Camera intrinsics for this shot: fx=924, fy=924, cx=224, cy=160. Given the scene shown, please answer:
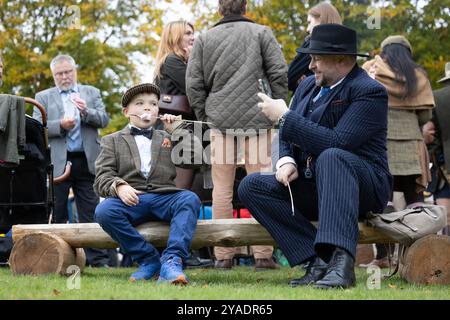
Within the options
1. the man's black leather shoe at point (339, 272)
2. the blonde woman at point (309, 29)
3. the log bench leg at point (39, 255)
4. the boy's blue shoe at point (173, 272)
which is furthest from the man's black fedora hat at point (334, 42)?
the log bench leg at point (39, 255)

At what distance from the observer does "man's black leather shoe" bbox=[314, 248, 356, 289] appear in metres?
5.95

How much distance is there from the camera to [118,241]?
6.98 metres

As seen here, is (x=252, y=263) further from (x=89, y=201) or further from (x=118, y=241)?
(x=118, y=241)

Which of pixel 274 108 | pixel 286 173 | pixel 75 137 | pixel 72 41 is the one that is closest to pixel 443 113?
pixel 286 173

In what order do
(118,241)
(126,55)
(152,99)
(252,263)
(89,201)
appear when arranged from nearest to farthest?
(118,241) → (152,99) → (89,201) → (252,263) → (126,55)

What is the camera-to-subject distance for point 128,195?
6898 millimetres

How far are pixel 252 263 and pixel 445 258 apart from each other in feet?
14.2

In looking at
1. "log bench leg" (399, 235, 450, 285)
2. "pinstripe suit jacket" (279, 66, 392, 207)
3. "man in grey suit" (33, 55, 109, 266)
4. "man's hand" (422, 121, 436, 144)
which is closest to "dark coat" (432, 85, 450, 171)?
"man's hand" (422, 121, 436, 144)

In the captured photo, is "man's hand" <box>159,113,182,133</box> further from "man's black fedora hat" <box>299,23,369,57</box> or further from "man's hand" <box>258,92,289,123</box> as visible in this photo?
"man's black fedora hat" <box>299,23,369,57</box>

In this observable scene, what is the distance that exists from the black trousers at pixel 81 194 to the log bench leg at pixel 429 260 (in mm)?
4124

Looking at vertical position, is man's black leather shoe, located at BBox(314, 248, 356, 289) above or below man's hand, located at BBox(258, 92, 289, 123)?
below

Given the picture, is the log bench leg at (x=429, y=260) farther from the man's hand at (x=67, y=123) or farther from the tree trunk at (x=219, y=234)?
the man's hand at (x=67, y=123)

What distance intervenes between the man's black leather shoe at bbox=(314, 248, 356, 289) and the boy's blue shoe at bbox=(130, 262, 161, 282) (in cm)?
147
